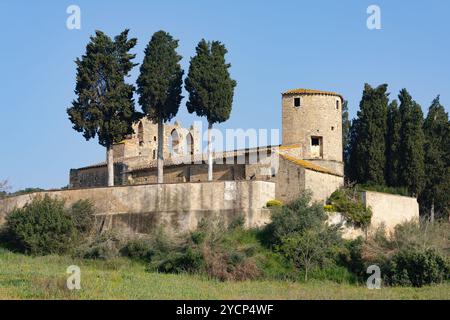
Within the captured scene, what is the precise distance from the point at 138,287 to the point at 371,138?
16.6m

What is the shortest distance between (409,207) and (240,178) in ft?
25.3

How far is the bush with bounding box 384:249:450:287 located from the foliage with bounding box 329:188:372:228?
4.36 m

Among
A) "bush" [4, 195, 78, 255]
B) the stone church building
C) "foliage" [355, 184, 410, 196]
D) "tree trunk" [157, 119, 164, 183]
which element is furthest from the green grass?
"foliage" [355, 184, 410, 196]

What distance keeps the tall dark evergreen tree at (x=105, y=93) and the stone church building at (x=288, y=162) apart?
168 inches

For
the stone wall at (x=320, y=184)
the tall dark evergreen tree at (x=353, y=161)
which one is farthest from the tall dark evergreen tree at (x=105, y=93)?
the tall dark evergreen tree at (x=353, y=161)

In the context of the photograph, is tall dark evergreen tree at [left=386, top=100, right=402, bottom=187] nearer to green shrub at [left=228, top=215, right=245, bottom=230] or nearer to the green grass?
green shrub at [left=228, top=215, right=245, bottom=230]

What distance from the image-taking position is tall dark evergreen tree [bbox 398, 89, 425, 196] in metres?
37.8

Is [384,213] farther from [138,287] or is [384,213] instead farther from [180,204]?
[138,287]

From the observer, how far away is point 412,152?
37.7m

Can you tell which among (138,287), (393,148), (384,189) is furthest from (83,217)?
(393,148)

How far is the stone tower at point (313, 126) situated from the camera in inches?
1528

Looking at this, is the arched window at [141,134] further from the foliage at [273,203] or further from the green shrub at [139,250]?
the foliage at [273,203]
